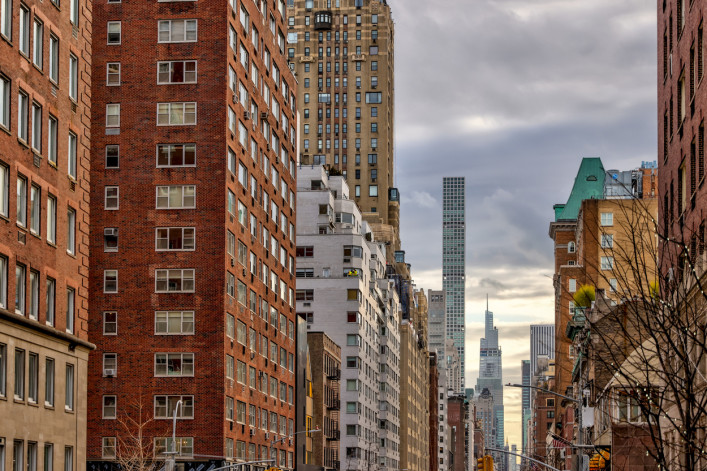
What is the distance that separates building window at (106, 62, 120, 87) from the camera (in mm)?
85875

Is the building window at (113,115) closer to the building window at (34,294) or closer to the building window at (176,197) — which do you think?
the building window at (176,197)

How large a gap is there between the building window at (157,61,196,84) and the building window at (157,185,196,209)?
26.0 ft

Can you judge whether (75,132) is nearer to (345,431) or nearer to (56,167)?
(56,167)

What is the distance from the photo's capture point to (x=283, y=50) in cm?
10769

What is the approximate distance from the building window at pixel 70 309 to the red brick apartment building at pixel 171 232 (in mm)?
29989

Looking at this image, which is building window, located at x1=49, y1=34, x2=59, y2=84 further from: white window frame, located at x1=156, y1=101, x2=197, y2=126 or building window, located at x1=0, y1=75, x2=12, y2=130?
white window frame, located at x1=156, y1=101, x2=197, y2=126

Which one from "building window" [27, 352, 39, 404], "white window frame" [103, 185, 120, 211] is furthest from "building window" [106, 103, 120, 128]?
"building window" [27, 352, 39, 404]

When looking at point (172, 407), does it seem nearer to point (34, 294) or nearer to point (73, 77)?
point (73, 77)

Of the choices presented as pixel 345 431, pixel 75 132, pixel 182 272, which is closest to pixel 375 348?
pixel 345 431

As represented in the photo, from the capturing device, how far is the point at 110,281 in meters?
83.9

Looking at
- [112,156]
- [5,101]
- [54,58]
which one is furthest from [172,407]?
[5,101]

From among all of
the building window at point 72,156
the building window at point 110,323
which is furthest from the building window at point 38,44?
the building window at point 110,323

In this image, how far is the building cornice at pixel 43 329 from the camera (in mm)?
42375

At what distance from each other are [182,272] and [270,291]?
1598cm
